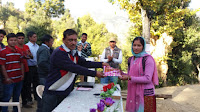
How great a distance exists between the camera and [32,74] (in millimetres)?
5066

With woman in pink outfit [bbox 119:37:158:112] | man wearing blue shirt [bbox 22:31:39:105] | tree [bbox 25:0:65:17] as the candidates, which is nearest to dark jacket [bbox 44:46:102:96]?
woman in pink outfit [bbox 119:37:158:112]

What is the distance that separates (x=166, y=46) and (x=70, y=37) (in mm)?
11968

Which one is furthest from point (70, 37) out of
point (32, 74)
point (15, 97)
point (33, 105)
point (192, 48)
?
point (192, 48)

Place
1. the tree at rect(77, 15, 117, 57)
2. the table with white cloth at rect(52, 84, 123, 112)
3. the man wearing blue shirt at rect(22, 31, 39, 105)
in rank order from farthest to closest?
1. the tree at rect(77, 15, 117, 57)
2. the man wearing blue shirt at rect(22, 31, 39, 105)
3. the table with white cloth at rect(52, 84, 123, 112)

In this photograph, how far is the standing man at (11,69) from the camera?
356 cm

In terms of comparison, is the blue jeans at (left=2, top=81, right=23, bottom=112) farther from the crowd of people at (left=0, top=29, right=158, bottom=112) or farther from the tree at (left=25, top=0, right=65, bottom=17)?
the tree at (left=25, top=0, right=65, bottom=17)

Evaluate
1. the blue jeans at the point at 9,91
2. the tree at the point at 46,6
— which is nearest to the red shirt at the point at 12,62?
the blue jeans at the point at 9,91

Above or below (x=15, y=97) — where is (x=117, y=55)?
above

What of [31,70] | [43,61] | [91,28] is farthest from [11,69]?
[91,28]

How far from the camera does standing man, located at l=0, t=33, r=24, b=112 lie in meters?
3.56

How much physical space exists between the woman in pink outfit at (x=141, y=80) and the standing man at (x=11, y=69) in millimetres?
2640

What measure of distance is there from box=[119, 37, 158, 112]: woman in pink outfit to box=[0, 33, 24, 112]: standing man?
8.66 feet

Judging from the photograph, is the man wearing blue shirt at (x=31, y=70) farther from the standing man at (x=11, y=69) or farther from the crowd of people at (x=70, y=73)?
the crowd of people at (x=70, y=73)

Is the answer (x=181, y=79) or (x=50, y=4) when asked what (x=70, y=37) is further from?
(x=50, y=4)
